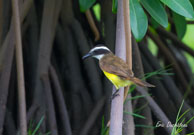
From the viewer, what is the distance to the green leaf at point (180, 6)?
80.5 inches

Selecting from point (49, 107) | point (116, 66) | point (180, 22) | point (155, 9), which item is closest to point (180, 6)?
point (155, 9)

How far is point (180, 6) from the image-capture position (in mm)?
2057

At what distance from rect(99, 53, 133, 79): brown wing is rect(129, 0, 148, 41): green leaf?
0.19 metres

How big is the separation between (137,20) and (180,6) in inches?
10.1

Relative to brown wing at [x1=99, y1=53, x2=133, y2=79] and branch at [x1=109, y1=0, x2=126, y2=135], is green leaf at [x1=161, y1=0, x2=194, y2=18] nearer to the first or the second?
branch at [x1=109, y1=0, x2=126, y2=135]

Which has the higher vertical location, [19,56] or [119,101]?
[19,56]

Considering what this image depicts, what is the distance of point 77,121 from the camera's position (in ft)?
11.4

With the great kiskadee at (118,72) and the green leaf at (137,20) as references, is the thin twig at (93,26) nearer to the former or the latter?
the great kiskadee at (118,72)

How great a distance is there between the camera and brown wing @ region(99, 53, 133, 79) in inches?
90.0

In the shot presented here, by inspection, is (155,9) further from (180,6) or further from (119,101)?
(119,101)

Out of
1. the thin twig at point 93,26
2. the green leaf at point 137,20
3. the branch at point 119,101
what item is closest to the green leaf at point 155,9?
the green leaf at point 137,20

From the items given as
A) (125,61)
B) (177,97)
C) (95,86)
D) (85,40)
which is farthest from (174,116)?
(125,61)

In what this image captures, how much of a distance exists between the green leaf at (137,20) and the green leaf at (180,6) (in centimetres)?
16

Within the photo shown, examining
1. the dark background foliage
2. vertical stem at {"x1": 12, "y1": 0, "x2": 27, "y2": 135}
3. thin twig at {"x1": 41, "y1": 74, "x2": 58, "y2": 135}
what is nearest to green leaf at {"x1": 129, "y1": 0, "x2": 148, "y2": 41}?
vertical stem at {"x1": 12, "y1": 0, "x2": 27, "y2": 135}
